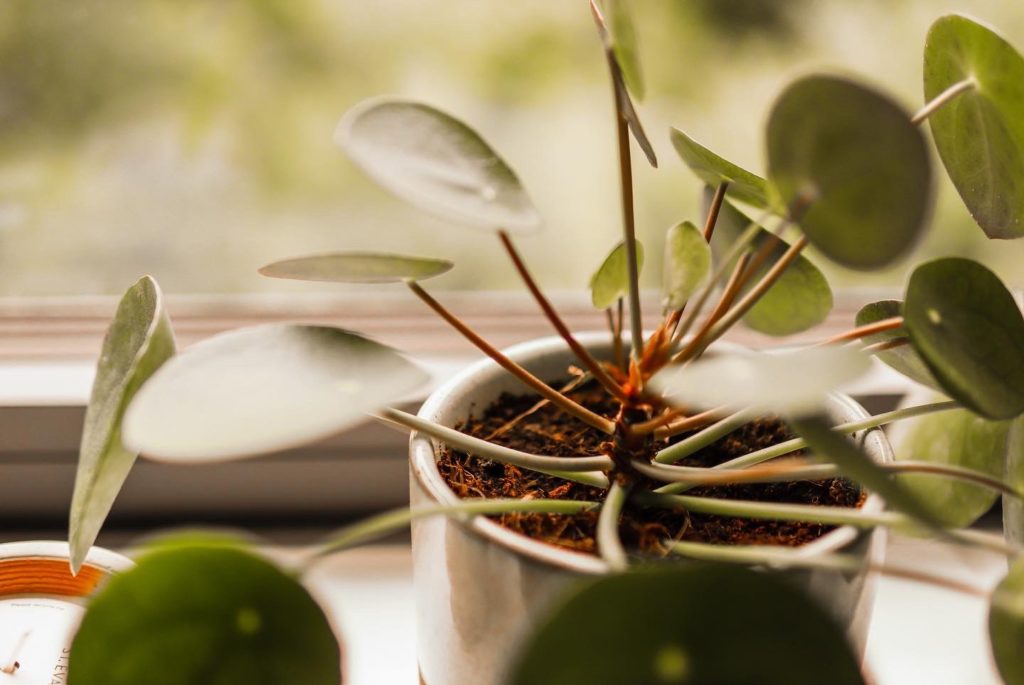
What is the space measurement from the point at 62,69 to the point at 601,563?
771mm

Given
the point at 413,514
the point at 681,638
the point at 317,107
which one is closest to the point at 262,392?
the point at 413,514

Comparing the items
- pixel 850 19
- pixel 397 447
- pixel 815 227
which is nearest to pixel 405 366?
pixel 815 227

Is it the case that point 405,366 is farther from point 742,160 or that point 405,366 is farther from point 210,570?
point 742,160

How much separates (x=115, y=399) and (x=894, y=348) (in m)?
0.43

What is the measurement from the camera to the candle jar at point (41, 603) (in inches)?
23.4

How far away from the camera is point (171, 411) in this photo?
1.18 feet

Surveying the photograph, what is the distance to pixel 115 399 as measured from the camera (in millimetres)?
443

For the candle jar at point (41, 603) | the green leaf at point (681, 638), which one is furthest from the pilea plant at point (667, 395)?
the candle jar at point (41, 603)

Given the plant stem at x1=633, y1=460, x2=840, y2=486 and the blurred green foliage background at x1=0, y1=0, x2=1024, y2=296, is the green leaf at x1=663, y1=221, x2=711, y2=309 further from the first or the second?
the blurred green foliage background at x1=0, y1=0, x2=1024, y2=296

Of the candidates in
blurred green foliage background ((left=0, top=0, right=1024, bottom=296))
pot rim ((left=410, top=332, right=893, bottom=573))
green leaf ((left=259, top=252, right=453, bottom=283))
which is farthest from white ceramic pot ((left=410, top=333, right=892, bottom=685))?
blurred green foliage background ((left=0, top=0, right=1024, bottom=296))

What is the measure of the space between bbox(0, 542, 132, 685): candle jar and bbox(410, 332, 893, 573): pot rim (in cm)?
23

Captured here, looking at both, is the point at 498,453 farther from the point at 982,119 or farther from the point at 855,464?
the point at 982,119

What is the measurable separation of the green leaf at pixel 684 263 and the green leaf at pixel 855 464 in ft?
0.41

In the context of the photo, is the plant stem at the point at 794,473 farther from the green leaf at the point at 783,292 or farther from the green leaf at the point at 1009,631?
the green leaf at the point at 783,292
